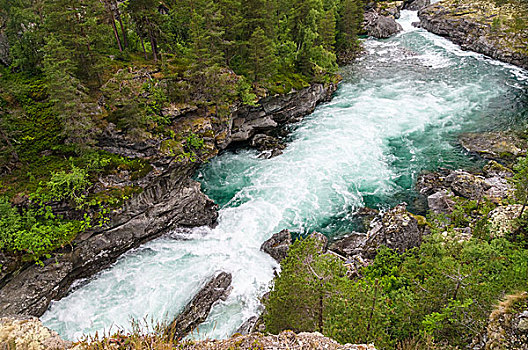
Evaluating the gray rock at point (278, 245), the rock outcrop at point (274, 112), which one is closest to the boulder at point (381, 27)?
the rock outcrop at point (274, 112)

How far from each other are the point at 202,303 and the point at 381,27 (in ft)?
216

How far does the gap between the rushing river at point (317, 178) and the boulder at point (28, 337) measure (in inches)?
111

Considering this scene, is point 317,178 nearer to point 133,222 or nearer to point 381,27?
point 133,222

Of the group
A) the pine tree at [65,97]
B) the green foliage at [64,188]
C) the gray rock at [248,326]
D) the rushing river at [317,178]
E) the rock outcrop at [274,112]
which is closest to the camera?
the gray rock at [248,326]

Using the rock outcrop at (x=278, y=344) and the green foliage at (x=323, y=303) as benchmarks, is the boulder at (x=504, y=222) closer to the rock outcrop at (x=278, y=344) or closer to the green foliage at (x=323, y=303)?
the green foliage at (x=323, y=303)

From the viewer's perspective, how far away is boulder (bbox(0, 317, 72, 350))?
6.75 metres

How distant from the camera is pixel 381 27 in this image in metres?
63.6

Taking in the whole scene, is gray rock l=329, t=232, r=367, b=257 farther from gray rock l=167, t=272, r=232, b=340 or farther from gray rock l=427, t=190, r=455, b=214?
gray rock l=167, t=272, r=232, b=340

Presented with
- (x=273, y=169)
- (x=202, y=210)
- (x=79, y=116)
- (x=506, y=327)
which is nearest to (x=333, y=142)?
(x=273, y=169)

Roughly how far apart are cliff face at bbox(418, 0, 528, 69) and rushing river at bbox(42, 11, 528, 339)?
3.10m

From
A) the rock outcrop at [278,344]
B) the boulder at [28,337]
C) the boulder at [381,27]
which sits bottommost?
the rock outcrop at [278,344]

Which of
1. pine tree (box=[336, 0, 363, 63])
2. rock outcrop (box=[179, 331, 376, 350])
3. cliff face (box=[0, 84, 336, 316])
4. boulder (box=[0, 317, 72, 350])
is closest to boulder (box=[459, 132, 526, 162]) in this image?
cliff face (box=[0, 84, 336, 316])

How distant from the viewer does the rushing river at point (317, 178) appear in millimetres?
17766

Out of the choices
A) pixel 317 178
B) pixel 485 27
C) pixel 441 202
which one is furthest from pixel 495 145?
pixel 485 27
